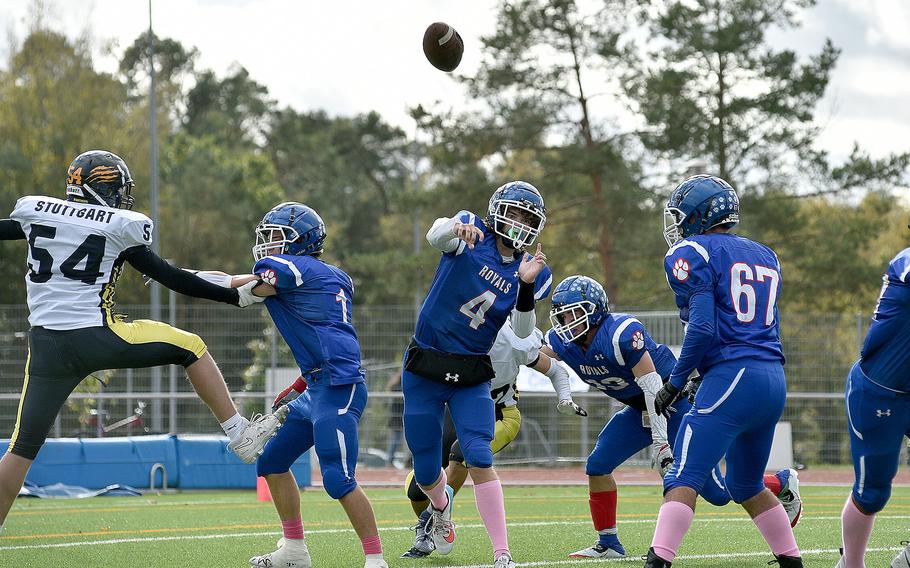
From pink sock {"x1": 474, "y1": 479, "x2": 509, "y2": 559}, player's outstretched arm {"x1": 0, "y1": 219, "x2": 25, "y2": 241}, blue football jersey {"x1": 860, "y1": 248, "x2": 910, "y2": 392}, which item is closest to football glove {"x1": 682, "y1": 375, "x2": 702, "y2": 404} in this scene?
blue football jersey {"x1": 860, "y1": 248, "x2": 910, "y2": 392}

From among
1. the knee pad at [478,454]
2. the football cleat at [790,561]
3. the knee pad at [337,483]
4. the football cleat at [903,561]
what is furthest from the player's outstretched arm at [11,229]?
the football cleat at [903,561]

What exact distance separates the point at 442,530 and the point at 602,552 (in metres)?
0.99

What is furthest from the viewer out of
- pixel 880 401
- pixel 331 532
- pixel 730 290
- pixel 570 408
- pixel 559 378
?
pixel 331 532

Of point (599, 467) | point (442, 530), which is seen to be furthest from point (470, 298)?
point (599, 467)

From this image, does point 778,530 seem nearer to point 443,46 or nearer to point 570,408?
point 570,408

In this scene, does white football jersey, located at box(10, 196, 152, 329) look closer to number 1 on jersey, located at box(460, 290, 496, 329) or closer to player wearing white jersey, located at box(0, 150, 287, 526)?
player wearing white jersey, located at box(0, 150, 287, 526)

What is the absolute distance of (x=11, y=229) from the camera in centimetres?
642

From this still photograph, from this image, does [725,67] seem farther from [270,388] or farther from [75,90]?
[75,90]

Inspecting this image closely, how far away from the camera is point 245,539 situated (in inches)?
323

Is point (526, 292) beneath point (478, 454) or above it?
above

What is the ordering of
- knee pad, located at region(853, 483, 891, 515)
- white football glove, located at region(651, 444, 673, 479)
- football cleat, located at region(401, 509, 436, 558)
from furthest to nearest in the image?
football cleat, located at region(401, 509, 436, 558)
white football glove, located at region(651, 444, 673, 479)
knee pad, located at region(853, 483, 891, 515)

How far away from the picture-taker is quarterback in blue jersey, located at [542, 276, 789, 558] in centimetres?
719

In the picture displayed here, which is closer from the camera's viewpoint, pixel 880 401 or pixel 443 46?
pixel 880 401

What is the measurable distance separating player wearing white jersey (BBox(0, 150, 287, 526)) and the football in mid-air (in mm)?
2819
